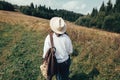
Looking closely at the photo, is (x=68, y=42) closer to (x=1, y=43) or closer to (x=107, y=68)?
(x=107, y=68)

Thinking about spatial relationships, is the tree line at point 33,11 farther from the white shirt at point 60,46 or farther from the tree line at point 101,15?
the white shirt at point 60,46

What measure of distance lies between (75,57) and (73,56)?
0.47ft

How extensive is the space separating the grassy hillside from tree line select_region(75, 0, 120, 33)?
73.4 metres

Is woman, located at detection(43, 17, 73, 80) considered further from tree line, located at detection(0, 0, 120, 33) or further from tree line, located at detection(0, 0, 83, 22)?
tree line, located at detection(0, 0, 120, 33)

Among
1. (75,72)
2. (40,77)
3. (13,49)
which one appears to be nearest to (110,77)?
(75,72)

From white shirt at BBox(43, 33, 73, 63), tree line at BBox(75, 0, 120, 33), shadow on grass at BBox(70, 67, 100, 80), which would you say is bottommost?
tree line at BBox(75, 0, 120, 33)

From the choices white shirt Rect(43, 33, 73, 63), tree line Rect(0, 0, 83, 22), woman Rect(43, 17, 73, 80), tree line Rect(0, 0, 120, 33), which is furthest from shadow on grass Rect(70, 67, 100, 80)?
tree line Rect(0, 0, 120, 33)

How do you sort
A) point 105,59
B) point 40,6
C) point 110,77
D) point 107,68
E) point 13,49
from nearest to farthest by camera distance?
point 110,77, point 107,68, point 105,59, point 13,49, point 40,6

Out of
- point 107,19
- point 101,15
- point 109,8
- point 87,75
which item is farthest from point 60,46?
point 109,8

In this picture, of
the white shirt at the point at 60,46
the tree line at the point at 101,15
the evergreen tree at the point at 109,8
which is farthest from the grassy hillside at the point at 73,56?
the evergreen tree at the point at 109,8

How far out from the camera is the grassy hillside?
388 inches

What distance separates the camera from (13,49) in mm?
12477

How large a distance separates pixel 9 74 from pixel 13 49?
8.51 feet

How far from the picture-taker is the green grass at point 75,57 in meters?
9.84
